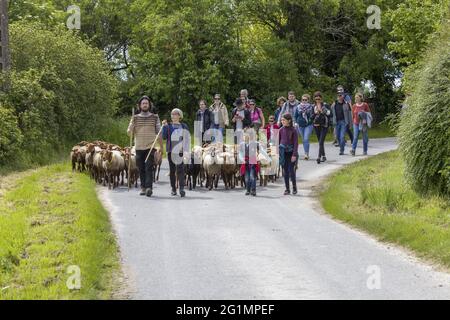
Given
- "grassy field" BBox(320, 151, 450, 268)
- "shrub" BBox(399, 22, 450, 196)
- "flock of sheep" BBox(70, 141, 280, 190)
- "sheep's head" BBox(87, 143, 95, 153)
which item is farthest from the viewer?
"sheep's head" BBox(87, 143, 95, 153)

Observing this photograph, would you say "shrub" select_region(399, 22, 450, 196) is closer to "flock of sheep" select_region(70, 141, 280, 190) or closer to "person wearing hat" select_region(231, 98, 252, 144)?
"flock of sheep" select_region(70, 141, 280, 190)

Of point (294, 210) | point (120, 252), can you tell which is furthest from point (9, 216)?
point (294, 210)

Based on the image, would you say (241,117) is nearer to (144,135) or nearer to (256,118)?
(256,118)

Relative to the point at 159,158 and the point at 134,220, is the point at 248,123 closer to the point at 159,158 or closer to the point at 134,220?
the point at 159,158

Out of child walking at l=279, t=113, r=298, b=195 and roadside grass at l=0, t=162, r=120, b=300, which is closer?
roadside grass at l=0, t=162, r=120, b=300

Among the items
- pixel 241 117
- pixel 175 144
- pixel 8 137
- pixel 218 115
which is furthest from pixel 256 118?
pixel 8 137

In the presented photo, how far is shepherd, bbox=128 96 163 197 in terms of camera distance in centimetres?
1691

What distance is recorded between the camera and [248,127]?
19.2 meters

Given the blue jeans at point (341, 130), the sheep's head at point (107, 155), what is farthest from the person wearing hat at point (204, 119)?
the blue jeans at point (341, 130)

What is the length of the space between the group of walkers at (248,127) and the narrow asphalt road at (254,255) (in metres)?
1.05

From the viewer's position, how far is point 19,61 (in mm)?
25750

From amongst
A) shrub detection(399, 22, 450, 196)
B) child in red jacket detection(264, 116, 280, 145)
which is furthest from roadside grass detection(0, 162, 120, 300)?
shrub detection(399, 22, 450, 196)

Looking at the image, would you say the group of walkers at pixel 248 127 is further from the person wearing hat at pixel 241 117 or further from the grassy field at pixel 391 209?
the grassy field at pixel 391 209

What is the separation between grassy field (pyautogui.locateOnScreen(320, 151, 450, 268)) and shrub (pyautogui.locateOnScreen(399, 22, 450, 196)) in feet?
1.24
